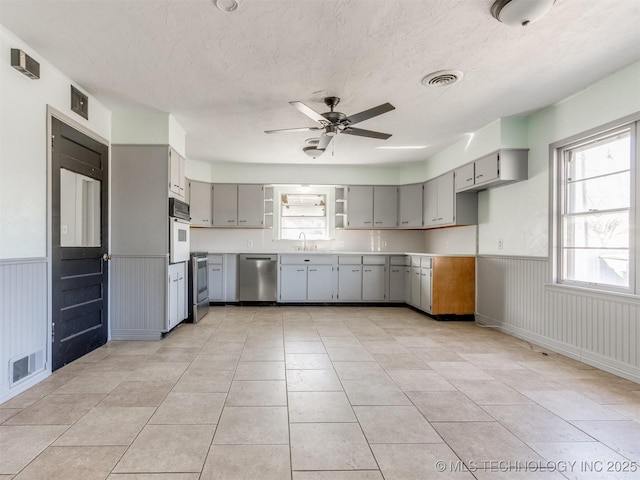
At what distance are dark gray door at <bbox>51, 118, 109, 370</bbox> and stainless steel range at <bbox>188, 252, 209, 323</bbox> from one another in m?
1.12

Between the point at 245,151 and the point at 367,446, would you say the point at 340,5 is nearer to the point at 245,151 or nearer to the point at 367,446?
the point at 367,446

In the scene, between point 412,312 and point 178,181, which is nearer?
point 178,181

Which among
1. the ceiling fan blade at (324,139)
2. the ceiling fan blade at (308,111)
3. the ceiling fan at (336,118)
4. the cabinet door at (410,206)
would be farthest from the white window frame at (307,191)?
the ceiling fan blade at (308,111)

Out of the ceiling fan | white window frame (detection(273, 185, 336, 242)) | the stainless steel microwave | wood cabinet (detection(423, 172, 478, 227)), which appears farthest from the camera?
white window frame (detection(273, 185, 336, 242))

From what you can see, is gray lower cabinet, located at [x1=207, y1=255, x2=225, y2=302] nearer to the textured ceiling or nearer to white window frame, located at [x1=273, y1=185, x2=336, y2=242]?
white window frame, located at [x1=273, y1=185, x2=336, y2=242]

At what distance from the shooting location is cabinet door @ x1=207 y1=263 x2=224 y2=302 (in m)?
6.09

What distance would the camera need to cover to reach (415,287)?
5.73 meters

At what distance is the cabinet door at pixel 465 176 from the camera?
4656mm

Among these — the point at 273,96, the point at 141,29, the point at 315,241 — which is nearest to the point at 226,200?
the point at 315,241

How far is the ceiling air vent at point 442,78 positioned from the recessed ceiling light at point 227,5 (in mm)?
1683

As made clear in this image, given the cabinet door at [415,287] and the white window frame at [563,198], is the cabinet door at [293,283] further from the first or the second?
the white window frame at [563,198]

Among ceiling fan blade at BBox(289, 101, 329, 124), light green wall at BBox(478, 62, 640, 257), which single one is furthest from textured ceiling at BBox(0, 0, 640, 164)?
ceiling fan blade at BBox(289, 101, 329, 124)

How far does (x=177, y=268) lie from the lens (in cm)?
429

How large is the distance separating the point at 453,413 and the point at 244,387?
4.71 feet
